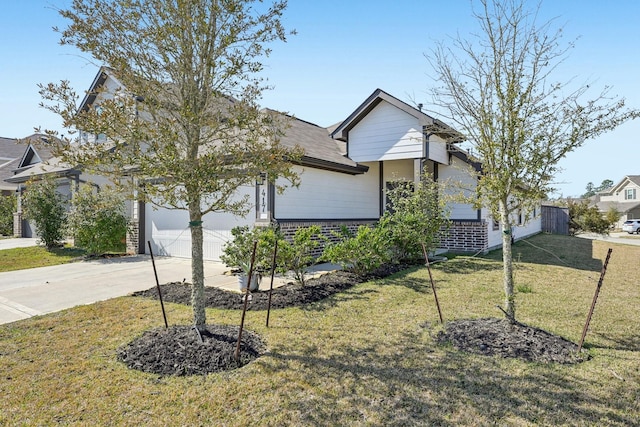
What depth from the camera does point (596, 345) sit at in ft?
14.5

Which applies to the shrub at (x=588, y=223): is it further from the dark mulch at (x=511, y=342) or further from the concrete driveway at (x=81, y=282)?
the concrete driveway at (x=81, y=282)

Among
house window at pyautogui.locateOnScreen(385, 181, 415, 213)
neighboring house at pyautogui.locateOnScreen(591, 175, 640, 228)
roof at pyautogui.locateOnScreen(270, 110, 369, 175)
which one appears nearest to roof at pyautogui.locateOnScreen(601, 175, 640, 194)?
neighboring house at pyautogui.locateOnScreen(591, 175, 640, 228)

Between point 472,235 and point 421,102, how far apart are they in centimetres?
828

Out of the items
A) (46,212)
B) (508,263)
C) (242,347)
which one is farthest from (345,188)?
(46,212)

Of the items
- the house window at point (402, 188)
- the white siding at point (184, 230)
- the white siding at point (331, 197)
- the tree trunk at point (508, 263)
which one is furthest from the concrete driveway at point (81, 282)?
the house window at point (402, 188)

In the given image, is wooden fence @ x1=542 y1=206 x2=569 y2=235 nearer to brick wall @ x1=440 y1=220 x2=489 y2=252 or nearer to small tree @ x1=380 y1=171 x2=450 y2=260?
brick wall @ x1=440 y1=220 x2=489 y2=252

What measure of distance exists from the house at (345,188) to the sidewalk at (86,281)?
134cm

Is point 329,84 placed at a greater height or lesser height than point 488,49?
greater

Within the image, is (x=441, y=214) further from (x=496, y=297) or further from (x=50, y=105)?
(x=50, y=105)

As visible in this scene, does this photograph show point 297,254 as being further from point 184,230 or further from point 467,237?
point 467,237

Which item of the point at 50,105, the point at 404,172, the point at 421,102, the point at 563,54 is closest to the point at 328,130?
the point at 404,172

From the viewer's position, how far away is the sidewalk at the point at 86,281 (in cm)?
650

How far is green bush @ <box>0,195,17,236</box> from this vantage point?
2106 centimetres

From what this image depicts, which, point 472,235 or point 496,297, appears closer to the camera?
point 496,297
